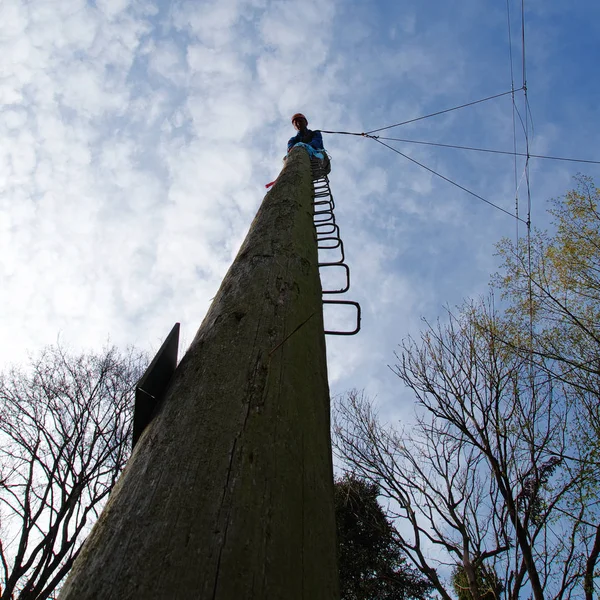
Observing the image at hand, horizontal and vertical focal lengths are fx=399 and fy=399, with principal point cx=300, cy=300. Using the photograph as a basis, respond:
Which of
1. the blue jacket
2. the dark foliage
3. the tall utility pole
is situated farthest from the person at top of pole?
the dark foliage

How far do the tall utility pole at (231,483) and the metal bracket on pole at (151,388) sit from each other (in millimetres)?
60

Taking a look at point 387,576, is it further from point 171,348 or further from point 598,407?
A: point 171,348

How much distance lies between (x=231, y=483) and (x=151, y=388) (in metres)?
0.42

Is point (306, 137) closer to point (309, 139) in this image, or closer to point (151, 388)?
point (309, 139)

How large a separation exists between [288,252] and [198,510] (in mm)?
1091

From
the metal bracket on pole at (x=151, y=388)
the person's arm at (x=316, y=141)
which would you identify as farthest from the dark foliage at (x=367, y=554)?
the metal bracket on pole at (x=151, y=388)

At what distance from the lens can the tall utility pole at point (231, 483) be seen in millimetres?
587

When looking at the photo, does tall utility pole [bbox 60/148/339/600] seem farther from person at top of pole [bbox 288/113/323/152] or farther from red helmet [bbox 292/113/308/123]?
red helmet [bbox 292/113/308/123]

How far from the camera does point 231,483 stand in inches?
27.7

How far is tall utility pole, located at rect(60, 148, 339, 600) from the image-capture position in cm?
59

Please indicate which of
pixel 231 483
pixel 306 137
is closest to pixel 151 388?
pixel 231 483

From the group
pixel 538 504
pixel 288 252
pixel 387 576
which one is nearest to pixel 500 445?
pixel 538 504

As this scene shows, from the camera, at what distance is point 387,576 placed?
9352 mm

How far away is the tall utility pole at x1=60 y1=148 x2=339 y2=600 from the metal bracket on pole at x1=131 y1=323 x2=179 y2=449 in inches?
2.4
